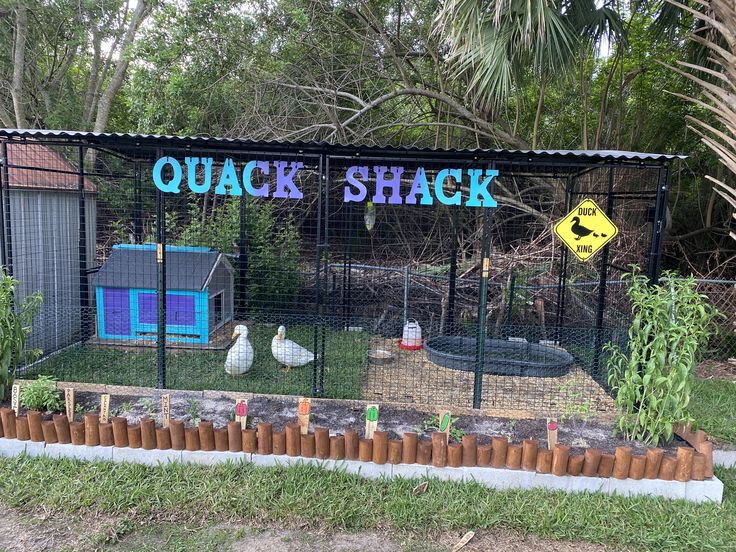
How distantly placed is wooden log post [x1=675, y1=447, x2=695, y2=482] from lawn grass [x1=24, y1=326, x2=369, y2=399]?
2489 mm

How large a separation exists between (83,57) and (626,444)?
46.2ft

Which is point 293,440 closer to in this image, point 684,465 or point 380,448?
point 380,448

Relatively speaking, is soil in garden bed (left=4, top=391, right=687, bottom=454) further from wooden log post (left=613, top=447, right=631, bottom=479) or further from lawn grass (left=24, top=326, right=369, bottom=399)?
lawn grass (left=24, top=326, right=369, bottom=399)

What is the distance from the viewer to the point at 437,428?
3.76 meters

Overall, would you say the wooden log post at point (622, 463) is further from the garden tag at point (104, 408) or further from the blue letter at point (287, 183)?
the garden tag at point (104, 408)

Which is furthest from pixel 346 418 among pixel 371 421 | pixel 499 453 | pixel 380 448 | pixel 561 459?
pixel 561 459

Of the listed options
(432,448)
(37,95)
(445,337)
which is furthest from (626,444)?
(37,95)

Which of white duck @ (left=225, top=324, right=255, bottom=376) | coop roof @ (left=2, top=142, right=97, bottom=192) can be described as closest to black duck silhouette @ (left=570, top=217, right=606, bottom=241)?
white duck @ (left=225, top=324, right=255, bottom=376)

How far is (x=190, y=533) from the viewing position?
2.77m

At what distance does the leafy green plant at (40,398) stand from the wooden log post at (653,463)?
4.12 meters

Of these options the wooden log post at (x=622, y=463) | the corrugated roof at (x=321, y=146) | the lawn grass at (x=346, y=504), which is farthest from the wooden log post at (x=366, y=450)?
the corrugated roof at (x=321, y=146)

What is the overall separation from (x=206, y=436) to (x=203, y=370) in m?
1.96

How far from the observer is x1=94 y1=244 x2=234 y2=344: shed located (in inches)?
235

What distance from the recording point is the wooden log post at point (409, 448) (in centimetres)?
332
